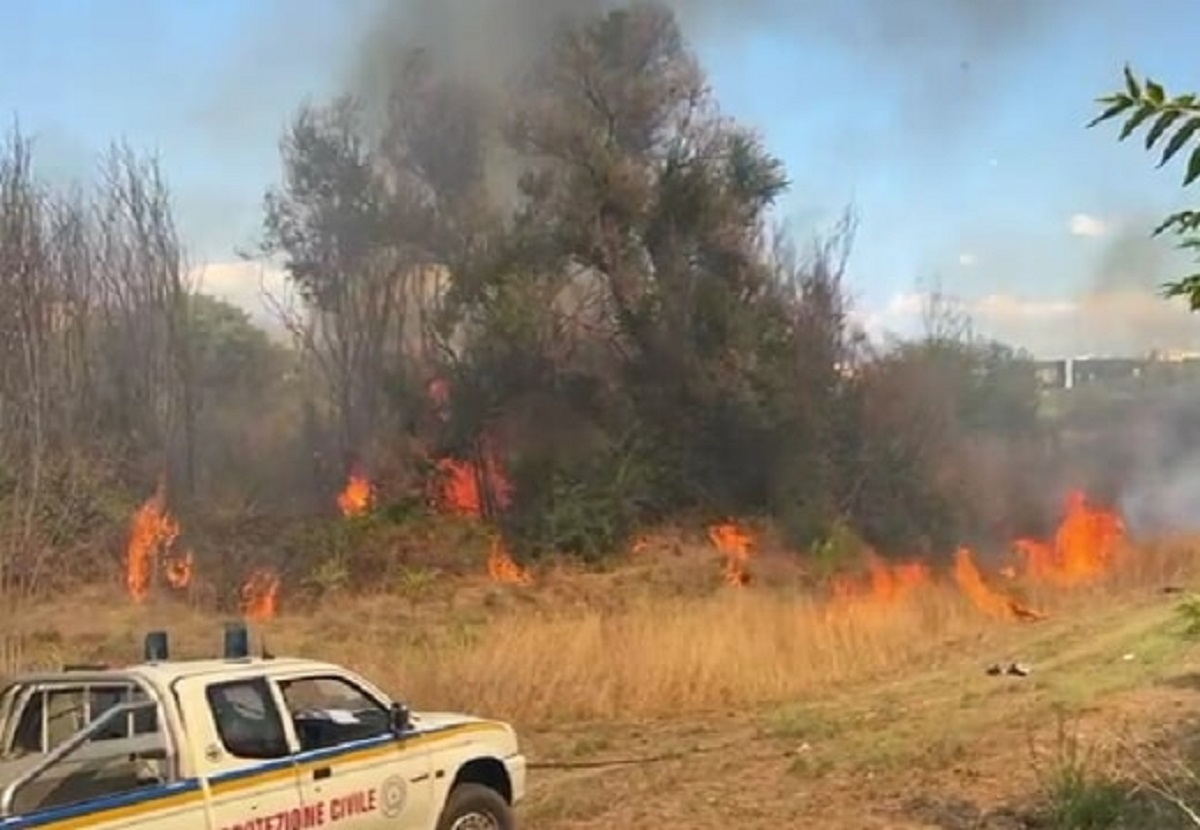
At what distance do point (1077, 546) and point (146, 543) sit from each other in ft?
65.8

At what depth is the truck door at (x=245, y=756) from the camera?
23.8ft

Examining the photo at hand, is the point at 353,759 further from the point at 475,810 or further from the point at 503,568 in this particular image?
the point at 503,568

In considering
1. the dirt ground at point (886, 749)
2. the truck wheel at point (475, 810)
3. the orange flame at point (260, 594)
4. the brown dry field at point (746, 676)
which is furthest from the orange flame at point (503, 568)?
the truck wheel at point (475, 810)

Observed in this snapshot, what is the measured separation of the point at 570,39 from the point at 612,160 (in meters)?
3.42

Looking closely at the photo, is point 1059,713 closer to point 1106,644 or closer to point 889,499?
point 1106,644

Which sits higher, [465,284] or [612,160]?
[612,160]

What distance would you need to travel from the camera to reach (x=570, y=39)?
34.0m

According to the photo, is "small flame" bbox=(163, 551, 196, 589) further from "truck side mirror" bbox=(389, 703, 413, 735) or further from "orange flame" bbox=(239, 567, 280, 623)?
"truck side mirror" bbox=(389, 703, 413, 735)

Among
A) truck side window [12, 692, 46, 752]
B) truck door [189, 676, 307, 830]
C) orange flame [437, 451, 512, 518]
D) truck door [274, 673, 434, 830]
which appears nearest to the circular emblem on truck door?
truck door [274, 673, 434, 830]

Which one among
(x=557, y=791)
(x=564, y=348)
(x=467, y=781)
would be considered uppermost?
(x=564, y=348)

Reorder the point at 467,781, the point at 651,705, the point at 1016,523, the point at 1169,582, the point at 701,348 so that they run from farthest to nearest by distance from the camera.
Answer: the point at 1016,523, the point at 701,348, the point at 1169,582, the point at 651,705, the point at 467,781

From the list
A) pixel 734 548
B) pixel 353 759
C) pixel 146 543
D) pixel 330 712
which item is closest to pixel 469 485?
pixel 734 548

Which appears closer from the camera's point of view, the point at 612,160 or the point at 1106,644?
the point at 1106,644

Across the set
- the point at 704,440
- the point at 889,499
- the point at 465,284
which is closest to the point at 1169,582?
the point at 889,499
